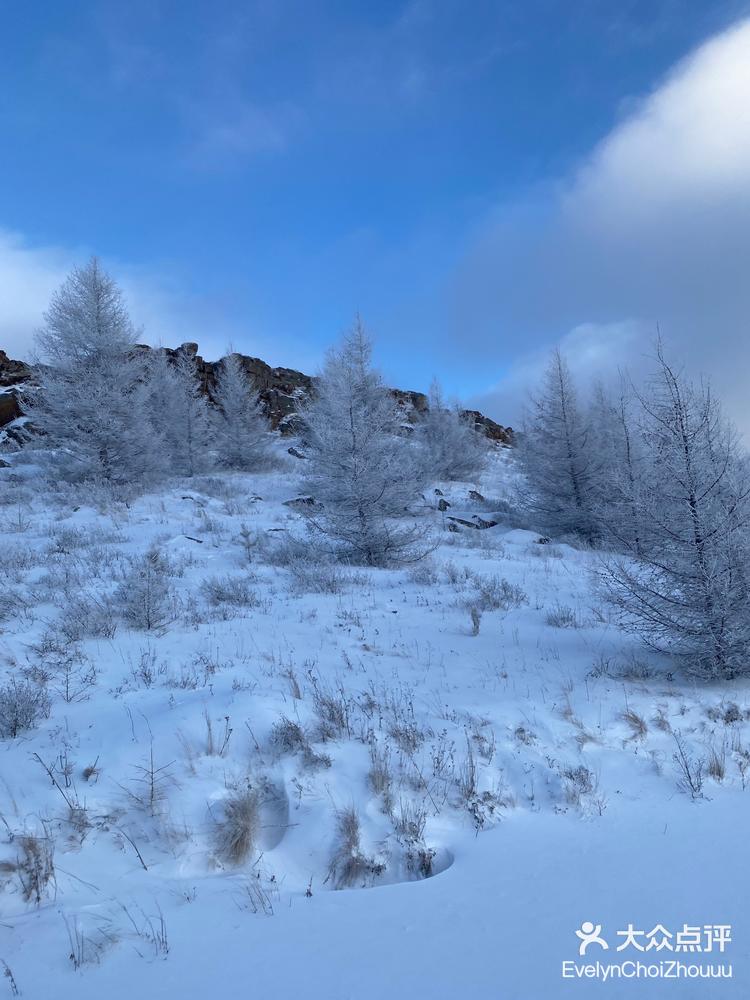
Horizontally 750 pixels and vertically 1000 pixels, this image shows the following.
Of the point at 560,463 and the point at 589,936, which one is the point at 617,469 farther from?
the point at 560,463

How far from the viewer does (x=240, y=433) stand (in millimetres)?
28281

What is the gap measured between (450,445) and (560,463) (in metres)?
12.0

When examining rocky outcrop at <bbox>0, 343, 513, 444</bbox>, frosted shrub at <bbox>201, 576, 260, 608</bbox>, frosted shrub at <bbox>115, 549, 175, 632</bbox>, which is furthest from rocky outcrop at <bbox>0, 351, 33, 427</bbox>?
frosted shrub at <bbox>115, 549, 175, 632</bbox>

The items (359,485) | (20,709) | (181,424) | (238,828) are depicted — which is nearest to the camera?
(238,828)

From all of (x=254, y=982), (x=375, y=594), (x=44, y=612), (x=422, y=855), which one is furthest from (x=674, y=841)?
(x=44, y=612)

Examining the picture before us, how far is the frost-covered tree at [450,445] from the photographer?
30.5m

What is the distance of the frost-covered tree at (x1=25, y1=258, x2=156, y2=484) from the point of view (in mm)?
18891

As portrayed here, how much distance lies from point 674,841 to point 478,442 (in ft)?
100

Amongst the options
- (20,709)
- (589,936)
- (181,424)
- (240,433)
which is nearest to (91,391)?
(181,424)

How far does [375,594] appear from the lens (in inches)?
333

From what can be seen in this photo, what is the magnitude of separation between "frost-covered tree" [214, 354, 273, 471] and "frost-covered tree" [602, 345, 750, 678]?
24.7m

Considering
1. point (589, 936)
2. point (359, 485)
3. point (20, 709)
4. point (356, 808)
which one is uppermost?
point (359, 485)

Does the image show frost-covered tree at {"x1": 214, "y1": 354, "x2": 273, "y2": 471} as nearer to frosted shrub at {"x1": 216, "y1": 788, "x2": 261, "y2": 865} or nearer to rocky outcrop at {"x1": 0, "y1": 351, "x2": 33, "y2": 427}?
rocky outcrop at {"x1": 0, "y1": 351, "x2": 33, "y2": 427}

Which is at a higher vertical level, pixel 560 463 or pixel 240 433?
pixel 240 433
